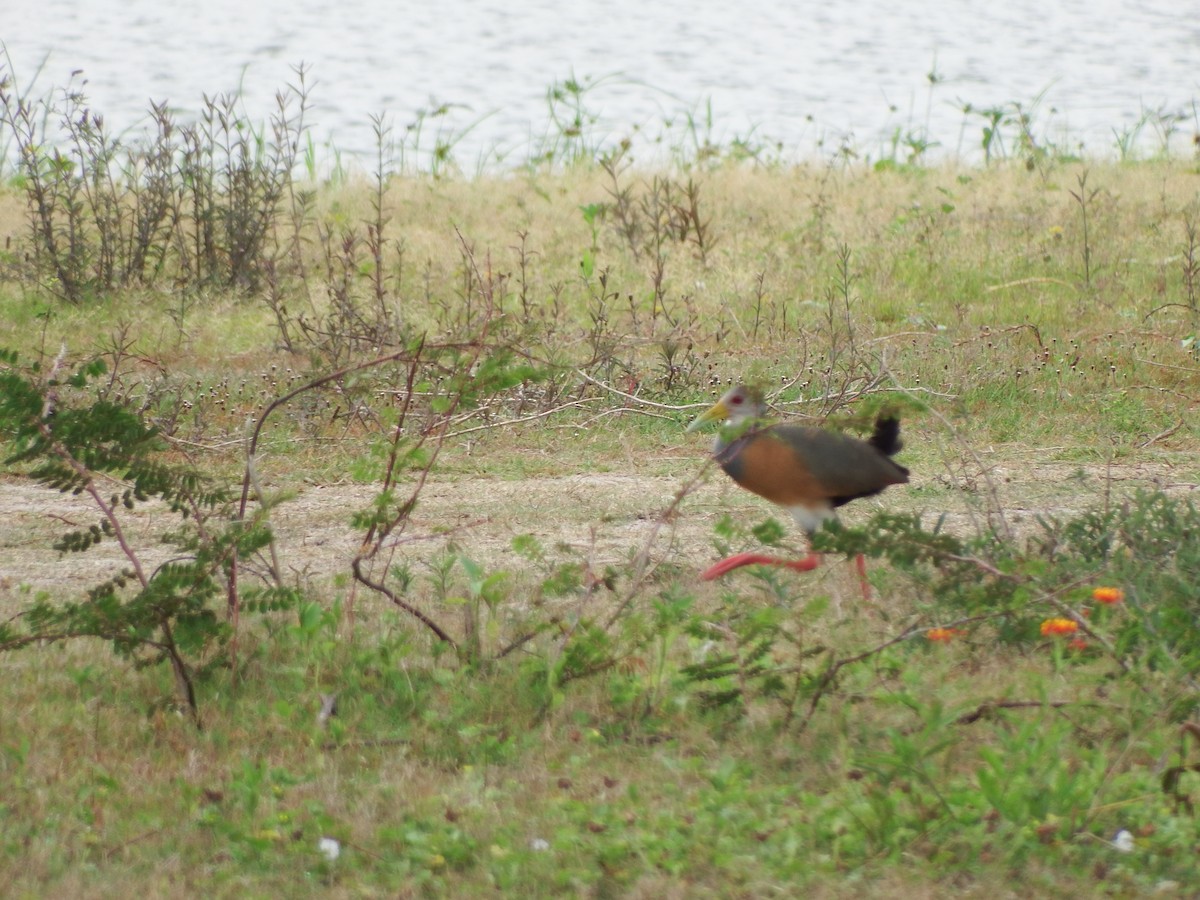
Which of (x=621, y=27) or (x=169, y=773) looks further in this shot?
(x=621, y=27)

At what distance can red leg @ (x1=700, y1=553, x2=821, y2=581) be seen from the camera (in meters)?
4.82

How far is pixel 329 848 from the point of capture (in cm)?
336

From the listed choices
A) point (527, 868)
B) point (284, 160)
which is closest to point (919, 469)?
point (527, 868)

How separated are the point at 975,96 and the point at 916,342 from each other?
25.3 ft

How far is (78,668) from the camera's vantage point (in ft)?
14.9

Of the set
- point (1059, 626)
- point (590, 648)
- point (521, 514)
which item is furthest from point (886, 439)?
point (521, 514)

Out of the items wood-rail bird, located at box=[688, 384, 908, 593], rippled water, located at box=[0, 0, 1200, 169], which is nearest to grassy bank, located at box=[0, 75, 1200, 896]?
wood-rail bird, located at box=[688, 384, 908, 593]

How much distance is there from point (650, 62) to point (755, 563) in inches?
506

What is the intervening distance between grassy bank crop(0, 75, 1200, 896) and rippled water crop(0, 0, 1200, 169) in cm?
692

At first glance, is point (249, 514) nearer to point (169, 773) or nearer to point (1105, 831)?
point (169, 773)

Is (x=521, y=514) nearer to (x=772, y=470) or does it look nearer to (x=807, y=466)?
(x=772, y=470)

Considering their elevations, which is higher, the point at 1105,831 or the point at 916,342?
the point at 1105,831

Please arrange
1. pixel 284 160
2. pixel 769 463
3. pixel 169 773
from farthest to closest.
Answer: pixel 284 160
pixel 769 463
pixel 169 773

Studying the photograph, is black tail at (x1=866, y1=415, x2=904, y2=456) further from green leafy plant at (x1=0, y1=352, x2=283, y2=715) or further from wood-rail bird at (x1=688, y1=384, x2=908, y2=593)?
green leafy plant at (x1=0, y1=352, x2=283, y2=715)
